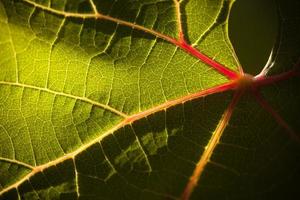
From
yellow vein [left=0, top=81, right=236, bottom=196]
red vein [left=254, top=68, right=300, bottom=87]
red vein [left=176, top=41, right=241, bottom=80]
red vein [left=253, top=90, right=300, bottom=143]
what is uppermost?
red vein [left=254, top=68, right=300, bottom=87]

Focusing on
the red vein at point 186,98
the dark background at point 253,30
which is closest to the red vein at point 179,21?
the red vein at point 186,98

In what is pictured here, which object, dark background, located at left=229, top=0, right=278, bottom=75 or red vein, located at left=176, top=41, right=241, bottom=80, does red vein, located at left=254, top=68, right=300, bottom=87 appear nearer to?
red vein, located at left=176, top=41, right=241, bottom=80

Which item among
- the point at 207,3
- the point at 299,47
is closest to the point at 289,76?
the point at 299,47

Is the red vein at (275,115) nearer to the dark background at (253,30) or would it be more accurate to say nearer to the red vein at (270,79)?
the red vein at (270,79)

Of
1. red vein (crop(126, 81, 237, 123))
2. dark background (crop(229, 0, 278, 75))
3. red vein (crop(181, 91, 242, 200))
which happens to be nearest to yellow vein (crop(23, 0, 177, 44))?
red vein (crop(126, 81, 237, 123))

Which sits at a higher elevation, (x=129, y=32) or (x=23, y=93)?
(x=129, y=32)

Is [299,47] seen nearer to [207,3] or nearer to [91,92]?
[207,3]
